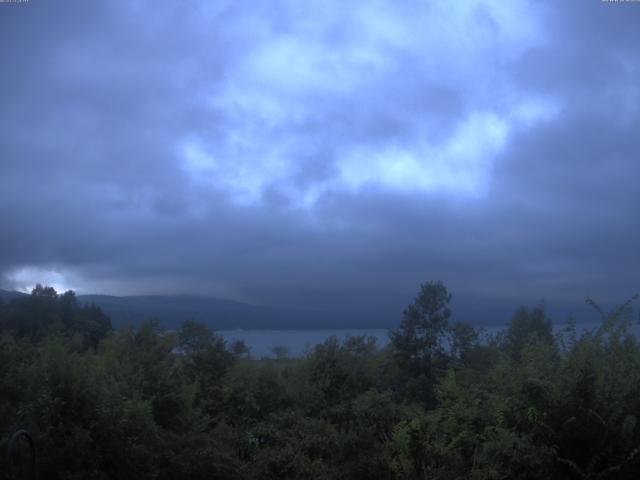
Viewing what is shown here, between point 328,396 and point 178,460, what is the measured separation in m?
4.87

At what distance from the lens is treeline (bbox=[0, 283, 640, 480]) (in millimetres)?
8859

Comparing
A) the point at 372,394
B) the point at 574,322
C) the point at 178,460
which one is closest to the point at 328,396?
the point at 372,394

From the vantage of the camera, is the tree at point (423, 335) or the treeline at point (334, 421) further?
the tree at point (423, 335)

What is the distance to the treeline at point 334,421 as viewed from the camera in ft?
29.1

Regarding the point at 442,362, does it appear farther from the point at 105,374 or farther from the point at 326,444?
the point at 105,374

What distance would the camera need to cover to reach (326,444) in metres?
10.8

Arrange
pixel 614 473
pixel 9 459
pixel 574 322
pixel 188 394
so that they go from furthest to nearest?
1. pixel 188 394
2. pixel 574 322
3. pixel 614 473
4. pixel 9 459

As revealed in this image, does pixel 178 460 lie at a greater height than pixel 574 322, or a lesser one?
lesser

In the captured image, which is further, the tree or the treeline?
the tree

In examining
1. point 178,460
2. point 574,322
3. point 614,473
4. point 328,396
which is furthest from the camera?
point 328,396

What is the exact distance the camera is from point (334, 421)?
41.8ft

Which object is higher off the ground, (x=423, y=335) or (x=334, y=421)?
(x=423, y=335)

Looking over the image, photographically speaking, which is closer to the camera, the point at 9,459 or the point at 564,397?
the point at 9,459

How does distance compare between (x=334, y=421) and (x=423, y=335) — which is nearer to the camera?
(x=334, y=421)
